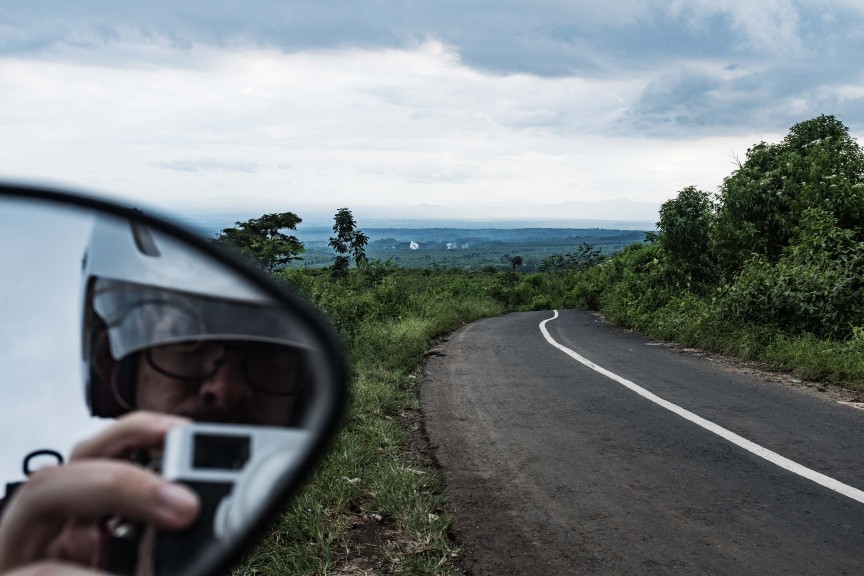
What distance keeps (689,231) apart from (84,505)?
54.9ft

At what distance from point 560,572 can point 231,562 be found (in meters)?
2.88

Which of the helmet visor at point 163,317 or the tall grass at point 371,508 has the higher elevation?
the helmet visor at point 163,317

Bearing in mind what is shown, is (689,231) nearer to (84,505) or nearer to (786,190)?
(786,190)

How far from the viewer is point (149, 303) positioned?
30.0 inches

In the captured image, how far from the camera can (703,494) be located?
434 centimetres

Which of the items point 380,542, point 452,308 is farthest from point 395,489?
point 452,308

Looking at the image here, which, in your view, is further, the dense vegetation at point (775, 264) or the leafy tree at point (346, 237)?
the leafy tree at point (346, 237)

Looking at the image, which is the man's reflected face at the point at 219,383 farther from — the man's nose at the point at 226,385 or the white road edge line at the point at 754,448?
the white road edge line at the point at 754,448

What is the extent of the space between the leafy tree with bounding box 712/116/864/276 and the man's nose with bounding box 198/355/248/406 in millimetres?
13649

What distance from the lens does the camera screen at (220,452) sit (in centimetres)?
70

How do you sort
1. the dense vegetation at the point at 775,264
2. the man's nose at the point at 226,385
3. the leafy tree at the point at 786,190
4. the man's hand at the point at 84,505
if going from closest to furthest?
the man's hand at the point at 84,505
the man's nose at the point at 226,385
the dense vegetation at the point at 775,264
the leafy tree at the point at 786,190

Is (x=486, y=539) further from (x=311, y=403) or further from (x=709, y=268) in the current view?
(x=709, y=268)

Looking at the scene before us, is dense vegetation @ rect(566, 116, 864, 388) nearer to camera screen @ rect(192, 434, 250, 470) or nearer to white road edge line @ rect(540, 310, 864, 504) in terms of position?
white road edge line @ rect(540, 310, 864, 504)

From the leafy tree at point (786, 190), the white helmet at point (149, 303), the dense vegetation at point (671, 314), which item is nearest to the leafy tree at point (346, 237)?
the dense vegetation at point (671, 314)
